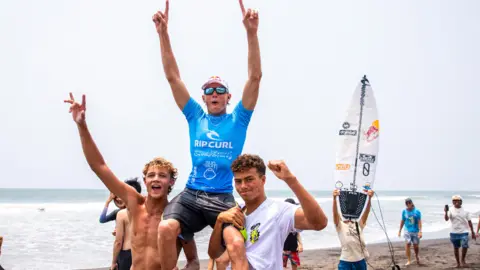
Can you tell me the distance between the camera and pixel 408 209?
1346cm

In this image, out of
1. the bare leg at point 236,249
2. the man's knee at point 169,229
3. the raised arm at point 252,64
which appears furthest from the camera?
the raised arm at point 252,64

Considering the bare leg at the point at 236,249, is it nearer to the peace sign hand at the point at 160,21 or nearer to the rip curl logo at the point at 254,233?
the rip curl logo at the point at 254,233

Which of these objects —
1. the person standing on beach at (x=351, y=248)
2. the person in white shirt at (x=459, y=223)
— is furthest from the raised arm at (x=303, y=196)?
the person in white shirt at (x=459, y=223)

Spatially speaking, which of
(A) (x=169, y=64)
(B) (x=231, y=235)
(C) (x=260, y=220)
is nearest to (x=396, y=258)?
(A) (x=169, y=64)

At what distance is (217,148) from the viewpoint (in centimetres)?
424

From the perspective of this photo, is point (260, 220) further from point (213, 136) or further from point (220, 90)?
point (220, 90)

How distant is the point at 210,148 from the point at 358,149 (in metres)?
5.97

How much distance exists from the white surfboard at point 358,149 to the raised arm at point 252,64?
516 cm

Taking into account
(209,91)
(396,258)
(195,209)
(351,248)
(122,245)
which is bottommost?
(396,258)

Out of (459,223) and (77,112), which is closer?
(77,112)

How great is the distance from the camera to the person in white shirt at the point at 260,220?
3.40 meters

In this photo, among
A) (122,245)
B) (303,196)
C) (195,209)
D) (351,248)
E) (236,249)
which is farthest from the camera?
(351,248)

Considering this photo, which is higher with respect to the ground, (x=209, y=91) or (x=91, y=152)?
(x=209, y=91)

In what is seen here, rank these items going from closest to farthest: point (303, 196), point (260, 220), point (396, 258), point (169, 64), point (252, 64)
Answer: point (303, 196) < point (260, 220) < point (252, 64) < point (169, 64) < point (396, 258)
